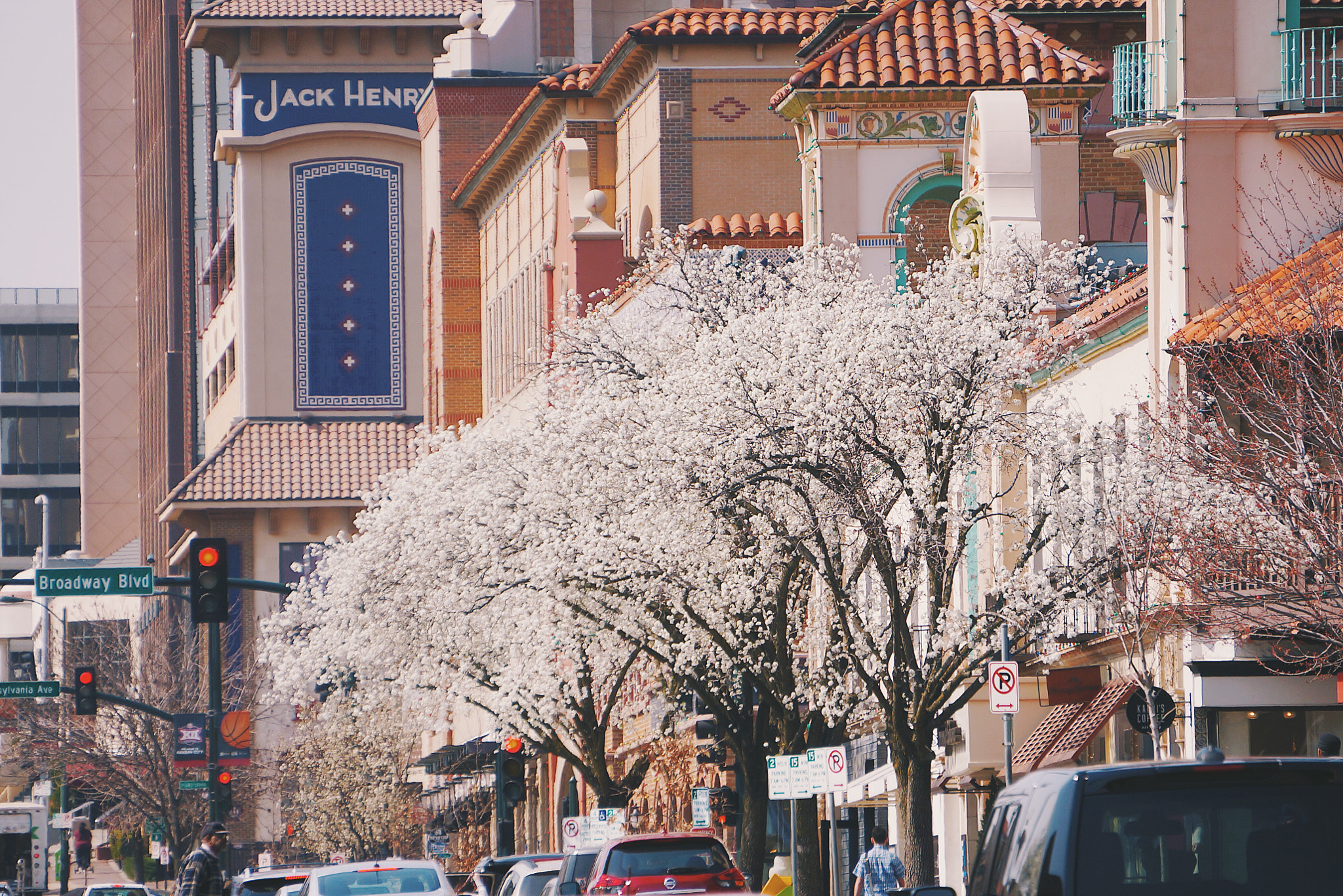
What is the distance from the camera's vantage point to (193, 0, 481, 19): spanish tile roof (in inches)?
3056

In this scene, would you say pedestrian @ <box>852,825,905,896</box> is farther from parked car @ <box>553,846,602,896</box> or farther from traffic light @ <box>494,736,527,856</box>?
traffic light @ <box>494,736,527,856</box>

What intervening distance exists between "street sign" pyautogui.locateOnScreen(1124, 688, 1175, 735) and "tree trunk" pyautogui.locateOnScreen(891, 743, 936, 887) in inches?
88.7

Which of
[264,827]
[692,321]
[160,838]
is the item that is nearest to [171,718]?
[692,321]

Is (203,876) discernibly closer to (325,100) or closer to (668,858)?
(668,858)

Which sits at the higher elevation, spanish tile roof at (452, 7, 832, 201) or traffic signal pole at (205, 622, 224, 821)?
spanish tile roof at (452, 7, 832, 201)

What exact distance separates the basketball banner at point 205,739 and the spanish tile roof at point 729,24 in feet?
58.1

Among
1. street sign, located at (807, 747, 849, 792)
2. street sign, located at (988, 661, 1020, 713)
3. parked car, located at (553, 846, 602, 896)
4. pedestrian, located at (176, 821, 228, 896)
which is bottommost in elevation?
parked car, located at (553, 846, 602, 896)

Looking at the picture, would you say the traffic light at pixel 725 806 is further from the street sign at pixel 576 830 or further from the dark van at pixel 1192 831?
the dark van at pixel 1192 831

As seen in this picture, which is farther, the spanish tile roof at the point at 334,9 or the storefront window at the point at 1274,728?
the spanish tile roof at the point at 334,9

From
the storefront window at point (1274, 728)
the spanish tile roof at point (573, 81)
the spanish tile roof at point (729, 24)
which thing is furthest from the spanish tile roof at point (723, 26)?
the storefront window at point (1274, 728)

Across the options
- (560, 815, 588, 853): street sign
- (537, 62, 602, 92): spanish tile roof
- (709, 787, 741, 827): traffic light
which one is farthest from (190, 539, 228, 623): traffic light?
(537, 62, 602, 92): spanish tile roof

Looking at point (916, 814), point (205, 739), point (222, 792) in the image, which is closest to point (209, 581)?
point (916, 814)

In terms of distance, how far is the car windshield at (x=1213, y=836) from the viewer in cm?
853

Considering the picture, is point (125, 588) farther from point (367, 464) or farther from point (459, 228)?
point (367, 464)
